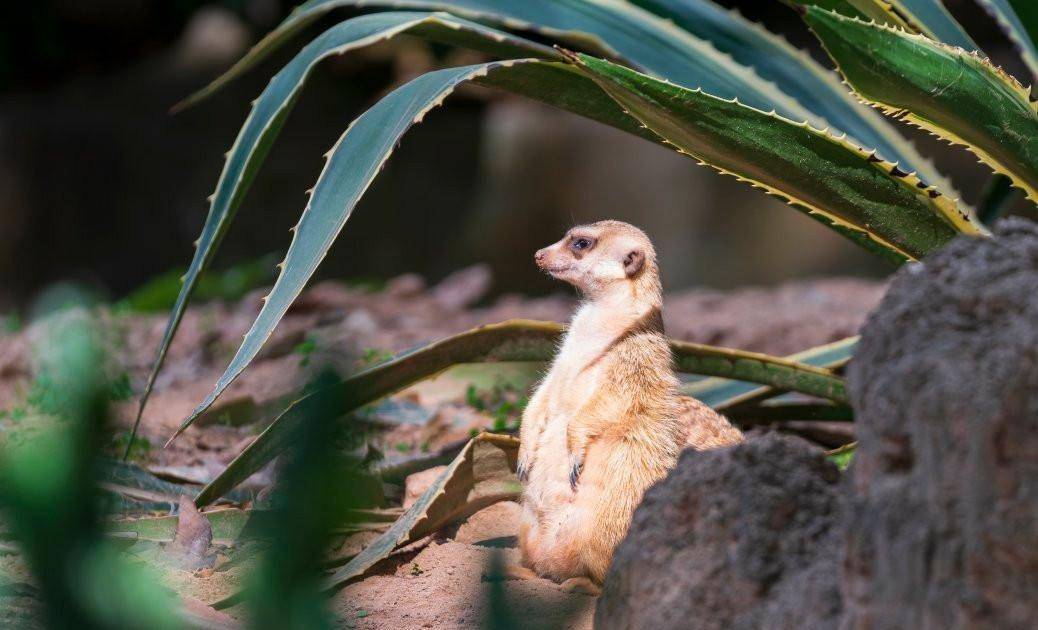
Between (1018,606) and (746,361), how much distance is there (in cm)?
149

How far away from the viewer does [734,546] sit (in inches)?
51.8

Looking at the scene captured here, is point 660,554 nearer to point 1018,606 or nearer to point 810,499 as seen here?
point 810,499

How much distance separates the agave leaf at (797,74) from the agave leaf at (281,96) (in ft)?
1.75

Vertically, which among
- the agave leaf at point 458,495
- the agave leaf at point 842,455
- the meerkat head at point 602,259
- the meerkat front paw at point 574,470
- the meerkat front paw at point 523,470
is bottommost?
the agave leaf at point 458,495

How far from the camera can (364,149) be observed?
2.03 metres

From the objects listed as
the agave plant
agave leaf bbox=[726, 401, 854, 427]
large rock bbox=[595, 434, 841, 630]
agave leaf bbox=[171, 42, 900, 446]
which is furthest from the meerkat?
agave leaf bbox=[726, 401, 854, 427]

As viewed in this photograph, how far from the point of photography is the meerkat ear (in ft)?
7.32

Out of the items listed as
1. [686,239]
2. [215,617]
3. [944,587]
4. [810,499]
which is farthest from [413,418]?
[686,239]

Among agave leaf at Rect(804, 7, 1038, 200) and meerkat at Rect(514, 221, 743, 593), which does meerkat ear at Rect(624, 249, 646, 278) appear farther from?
agave leaf at Rect(804, 7, 1038, 200)

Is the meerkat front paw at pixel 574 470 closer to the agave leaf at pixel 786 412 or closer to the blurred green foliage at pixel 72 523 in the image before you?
the agave leaf at pixel 786 412

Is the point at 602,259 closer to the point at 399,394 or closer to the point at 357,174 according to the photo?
the point at 357,174

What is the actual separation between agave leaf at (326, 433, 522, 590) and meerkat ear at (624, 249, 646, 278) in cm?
41

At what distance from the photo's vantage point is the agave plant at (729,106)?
1886 mm

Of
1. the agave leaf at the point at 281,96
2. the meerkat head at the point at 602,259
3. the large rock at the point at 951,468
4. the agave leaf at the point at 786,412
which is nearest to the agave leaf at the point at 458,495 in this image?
the meerkat head at the point at 602,259
